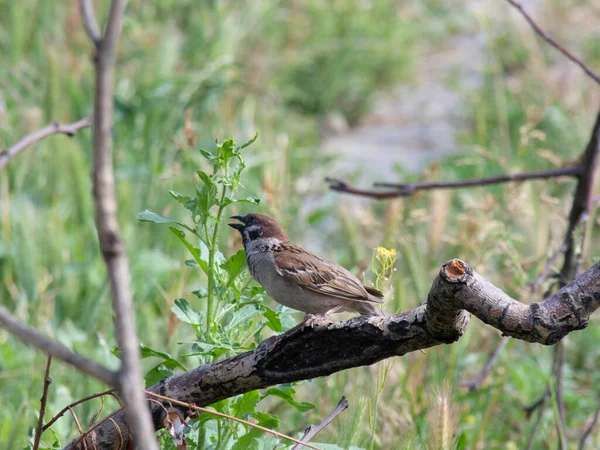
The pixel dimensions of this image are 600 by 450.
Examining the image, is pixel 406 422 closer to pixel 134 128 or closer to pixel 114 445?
pixel 114 445

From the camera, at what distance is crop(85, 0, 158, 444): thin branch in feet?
3.16

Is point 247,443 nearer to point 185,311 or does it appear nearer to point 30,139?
point 185,311

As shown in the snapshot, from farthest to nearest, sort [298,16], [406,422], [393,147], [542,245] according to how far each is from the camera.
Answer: [298,16]
[393,147]
[542,245]
[406,422]

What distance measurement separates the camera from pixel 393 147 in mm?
6957

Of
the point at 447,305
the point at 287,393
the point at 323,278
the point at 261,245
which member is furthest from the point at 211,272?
the point at 261,245

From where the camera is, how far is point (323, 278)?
2568 millimetres

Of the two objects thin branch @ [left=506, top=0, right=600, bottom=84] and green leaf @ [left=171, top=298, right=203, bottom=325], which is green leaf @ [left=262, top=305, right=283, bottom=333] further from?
thin branch @ [left=506, top=0, right=600, bottom=84]

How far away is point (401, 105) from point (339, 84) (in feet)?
3.51

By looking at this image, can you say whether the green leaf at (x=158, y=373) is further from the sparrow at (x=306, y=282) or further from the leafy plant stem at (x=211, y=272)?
the sparrow at (x=306, y=282)

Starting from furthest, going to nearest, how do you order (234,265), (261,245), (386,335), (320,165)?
(320,165), (261,245), (234,265), (386,335)

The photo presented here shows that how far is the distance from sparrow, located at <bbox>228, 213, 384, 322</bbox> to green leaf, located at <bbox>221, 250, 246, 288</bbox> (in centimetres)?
54

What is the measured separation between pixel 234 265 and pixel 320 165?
4018 mm

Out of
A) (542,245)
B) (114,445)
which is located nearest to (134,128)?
(542,245)

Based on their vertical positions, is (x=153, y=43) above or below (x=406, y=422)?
above
